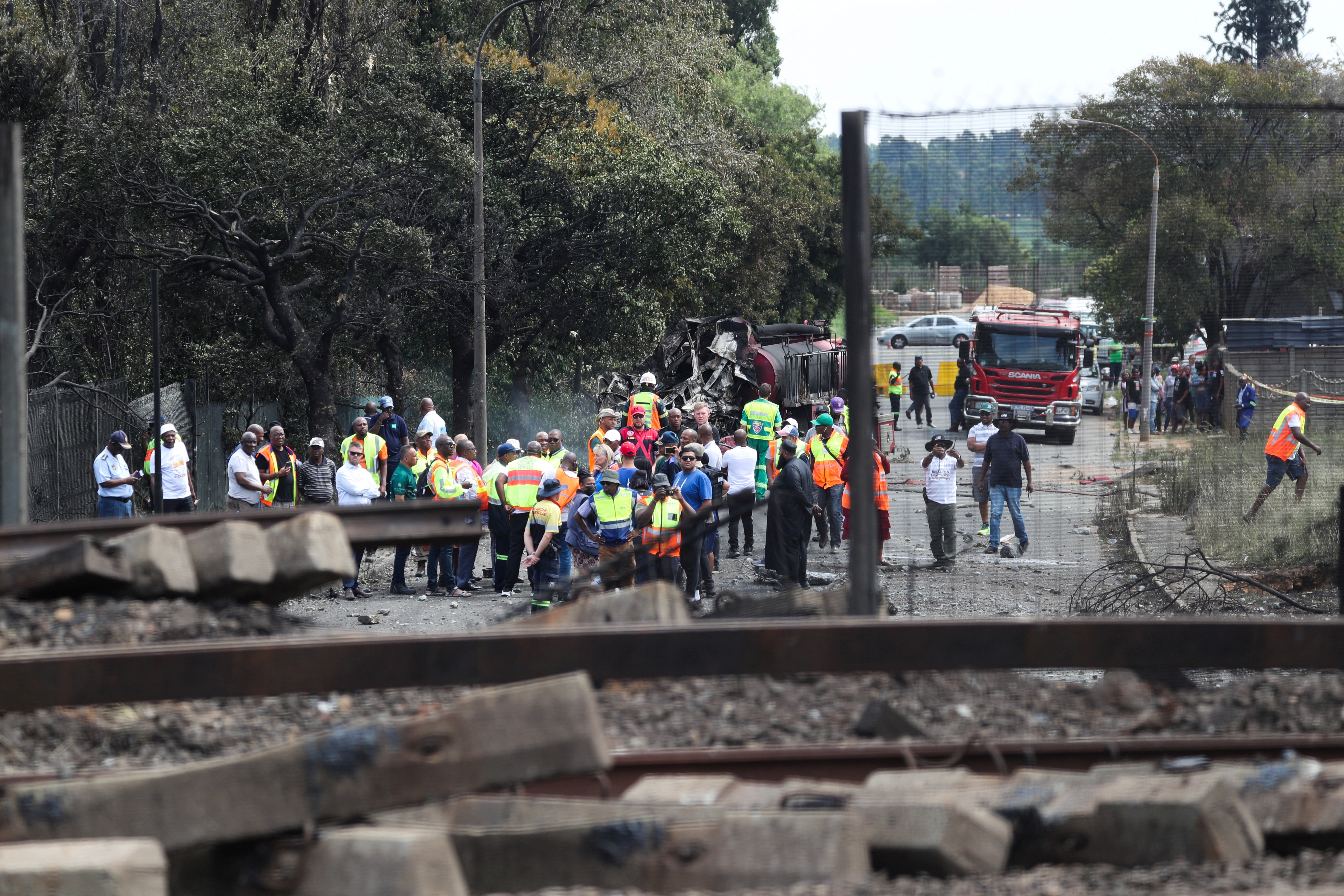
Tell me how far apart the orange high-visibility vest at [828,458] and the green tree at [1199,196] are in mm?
5458

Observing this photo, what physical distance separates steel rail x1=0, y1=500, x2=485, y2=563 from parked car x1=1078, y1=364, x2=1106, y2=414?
29616mm

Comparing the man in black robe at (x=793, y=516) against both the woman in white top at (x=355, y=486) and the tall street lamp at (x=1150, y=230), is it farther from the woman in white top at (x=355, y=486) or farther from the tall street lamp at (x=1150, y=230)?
the woman in white top at (x=355, y=486)

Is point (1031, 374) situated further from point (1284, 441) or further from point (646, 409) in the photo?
point (1284, 441)

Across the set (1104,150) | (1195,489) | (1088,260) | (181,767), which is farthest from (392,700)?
(1195,489)

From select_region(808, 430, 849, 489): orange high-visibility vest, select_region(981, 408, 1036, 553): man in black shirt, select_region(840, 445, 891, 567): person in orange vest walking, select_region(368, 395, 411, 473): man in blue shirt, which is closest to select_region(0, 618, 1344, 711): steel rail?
select_region(840, 445, 891, 567): person in orange vest walking

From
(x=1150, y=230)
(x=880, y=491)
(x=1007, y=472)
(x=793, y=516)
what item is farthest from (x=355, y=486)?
(x=1150, y=230)

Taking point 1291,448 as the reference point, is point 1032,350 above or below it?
above

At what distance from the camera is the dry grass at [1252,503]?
12867 millimetres

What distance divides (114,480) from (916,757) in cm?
1257

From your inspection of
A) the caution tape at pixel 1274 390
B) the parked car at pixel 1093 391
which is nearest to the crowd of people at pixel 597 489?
the caution tape at pixel 1274 390

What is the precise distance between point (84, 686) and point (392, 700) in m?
1.74

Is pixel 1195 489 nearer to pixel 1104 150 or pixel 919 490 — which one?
pixel 919 490

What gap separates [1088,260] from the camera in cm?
884

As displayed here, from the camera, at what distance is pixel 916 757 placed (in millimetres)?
5301
